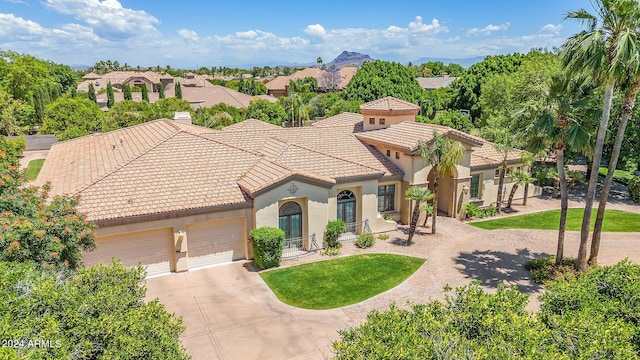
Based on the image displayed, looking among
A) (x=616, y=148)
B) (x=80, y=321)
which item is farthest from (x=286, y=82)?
(x=80, y=321)

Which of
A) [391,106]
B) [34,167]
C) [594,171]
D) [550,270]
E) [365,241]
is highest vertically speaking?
[391,106]

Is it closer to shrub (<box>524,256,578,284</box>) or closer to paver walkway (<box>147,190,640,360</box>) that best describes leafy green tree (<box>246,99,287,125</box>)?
paver walkway (<box>147,190,640,360</box>)

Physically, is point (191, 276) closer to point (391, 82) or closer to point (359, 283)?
point (359, 283)

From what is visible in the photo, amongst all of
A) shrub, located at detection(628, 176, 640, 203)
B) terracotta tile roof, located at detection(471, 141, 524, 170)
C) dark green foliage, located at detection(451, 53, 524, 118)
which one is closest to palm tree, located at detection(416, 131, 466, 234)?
terracotta tile roof, located at detection(471, 141, 524, 170)

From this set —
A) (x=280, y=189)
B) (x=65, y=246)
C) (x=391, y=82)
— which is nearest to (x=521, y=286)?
(x=280, y=189)

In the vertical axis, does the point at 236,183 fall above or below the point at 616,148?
below

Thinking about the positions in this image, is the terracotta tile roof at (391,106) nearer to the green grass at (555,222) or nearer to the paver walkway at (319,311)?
the paver walkway at (319,311)

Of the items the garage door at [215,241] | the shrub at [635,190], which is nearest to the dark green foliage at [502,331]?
the garage door at [215,241]

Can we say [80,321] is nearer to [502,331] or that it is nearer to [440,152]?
[502,331]
